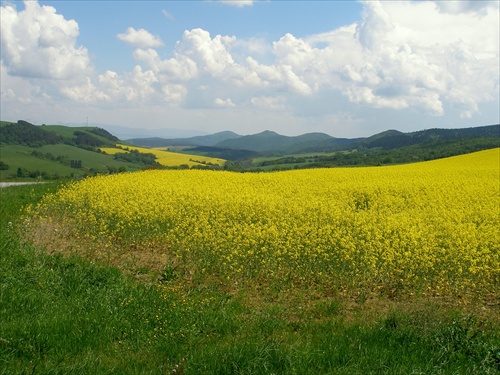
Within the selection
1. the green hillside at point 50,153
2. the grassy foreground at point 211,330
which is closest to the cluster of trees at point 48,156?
the green hillside at point 50,153

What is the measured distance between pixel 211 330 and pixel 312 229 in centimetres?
470

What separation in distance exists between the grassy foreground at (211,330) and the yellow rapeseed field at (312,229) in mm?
759

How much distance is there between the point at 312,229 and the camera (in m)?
10.0

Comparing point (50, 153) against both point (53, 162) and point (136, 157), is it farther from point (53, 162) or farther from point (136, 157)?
point (136, 157)

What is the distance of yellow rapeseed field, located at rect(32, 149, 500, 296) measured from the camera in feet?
26.5

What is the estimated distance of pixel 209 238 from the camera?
9445 mm

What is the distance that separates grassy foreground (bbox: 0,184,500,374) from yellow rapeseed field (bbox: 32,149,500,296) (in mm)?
759

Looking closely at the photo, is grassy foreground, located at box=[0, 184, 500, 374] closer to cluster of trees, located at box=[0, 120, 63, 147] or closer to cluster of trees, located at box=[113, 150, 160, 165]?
cluster of trees, located at box=[113, 150, 160, 165]

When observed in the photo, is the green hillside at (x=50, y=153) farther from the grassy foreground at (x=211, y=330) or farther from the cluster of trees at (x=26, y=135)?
the grassy foreground at (x=211, y=330)

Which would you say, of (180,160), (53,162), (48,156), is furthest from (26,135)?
(180,160)

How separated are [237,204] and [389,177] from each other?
36.9 ft

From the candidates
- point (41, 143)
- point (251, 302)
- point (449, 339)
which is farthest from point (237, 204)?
point (41, 143)

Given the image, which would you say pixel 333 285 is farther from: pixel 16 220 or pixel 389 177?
pixel 389 177

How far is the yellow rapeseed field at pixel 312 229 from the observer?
808 cm
